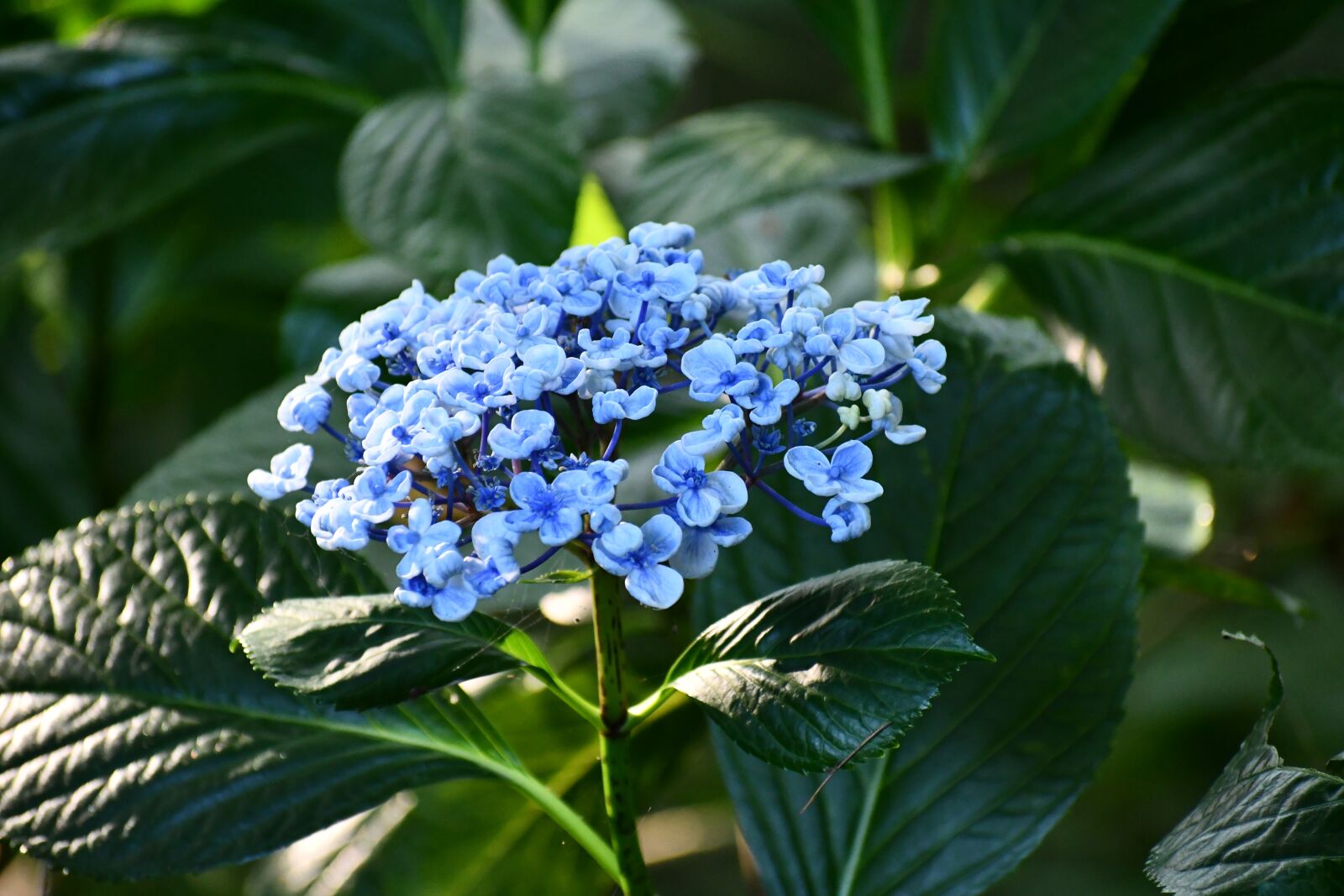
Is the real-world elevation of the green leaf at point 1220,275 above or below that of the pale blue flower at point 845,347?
below

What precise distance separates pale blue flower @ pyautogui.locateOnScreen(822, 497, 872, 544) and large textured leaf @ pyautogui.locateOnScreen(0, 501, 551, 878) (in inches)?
8.1

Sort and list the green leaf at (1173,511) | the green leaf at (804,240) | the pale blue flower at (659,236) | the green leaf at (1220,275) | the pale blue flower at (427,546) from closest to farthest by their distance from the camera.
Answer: the pale blue flower at (427,546)
the pale blue flower at (659,236)
the green leaf at (1220,275)
the green leaf at (1173,511)
the green leaf at (804,240)

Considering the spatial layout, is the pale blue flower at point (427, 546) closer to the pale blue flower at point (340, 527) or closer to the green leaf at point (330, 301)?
the pale blue flower at point (340, 527)

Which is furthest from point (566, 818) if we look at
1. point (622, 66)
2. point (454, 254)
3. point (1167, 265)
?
point (622, 66)

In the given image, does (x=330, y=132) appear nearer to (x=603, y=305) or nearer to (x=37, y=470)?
(x=37, y=470)

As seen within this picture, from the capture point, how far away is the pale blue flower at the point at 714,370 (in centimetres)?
39

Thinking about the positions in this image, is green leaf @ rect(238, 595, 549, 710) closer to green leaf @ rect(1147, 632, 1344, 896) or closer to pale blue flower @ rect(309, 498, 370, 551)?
pale blue flower @ rect(309, 498, 370, 551)

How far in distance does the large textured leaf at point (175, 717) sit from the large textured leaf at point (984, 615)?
15 centimetres

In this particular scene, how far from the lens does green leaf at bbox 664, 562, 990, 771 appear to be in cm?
38

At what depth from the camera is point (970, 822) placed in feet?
1.73

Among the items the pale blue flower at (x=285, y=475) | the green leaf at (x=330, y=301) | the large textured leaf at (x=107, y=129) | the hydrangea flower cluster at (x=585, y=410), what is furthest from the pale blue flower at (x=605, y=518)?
the large textured leaf at (x=107, y=129)

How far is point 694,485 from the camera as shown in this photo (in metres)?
0.38

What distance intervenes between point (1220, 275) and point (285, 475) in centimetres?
53

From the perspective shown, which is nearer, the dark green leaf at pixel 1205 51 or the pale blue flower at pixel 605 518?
the pale blue flower at pixel 605 518
